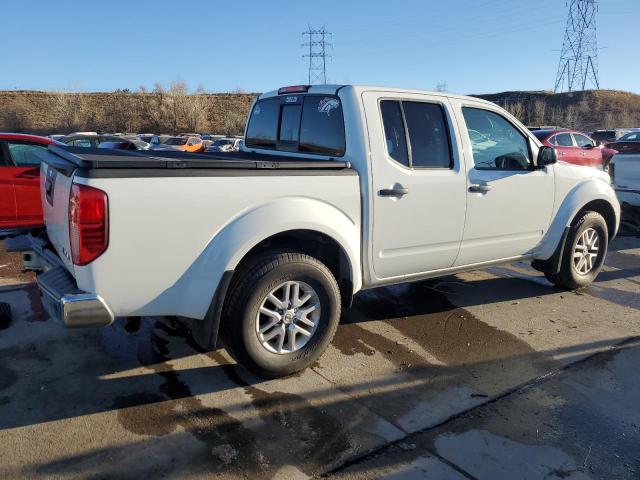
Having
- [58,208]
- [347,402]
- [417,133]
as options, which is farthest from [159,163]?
[417,133]

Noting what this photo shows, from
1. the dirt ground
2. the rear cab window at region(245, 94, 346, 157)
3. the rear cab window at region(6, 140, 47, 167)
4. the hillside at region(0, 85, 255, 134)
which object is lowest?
the dirt ground

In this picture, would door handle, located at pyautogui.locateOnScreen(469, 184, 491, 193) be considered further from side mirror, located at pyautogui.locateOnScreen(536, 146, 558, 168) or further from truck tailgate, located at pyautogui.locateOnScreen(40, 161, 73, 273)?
truck tailgate, located at pyautogui.locateOnScreen(40, 161, 73, 273)

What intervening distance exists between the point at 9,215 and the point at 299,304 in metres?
5.46

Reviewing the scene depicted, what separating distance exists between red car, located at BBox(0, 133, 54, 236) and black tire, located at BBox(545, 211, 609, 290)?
262 inches

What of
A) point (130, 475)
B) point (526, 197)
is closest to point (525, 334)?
point (526, 197)

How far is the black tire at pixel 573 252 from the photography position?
543 centimetres

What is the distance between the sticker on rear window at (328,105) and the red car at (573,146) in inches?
507

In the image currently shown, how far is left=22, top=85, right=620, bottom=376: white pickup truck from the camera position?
→ 2.90 m

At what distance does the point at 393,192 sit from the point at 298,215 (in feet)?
2.79

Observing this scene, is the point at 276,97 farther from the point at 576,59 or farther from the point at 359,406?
the point at 576,59

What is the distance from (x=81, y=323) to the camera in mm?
2871

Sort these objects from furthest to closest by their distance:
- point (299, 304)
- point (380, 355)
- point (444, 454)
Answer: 1. point (380, 355)
2. point (299, 304)
3. point (444, 454)

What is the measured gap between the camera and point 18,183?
7.09 m

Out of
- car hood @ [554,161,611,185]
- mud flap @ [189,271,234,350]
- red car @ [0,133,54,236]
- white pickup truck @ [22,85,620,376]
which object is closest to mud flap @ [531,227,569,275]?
white pickup truck @ [22,85,620,376]
